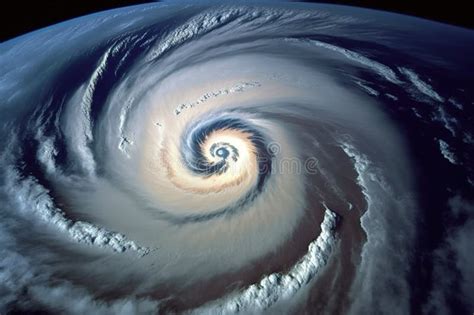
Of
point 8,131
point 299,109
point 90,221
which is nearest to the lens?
point 90,221

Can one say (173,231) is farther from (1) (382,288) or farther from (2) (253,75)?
(2) (253,75)

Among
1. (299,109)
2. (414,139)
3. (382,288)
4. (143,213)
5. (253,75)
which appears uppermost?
(253,75)

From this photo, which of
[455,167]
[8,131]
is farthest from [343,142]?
[8,131]

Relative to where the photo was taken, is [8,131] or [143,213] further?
[8,131]

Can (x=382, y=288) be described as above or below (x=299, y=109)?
below

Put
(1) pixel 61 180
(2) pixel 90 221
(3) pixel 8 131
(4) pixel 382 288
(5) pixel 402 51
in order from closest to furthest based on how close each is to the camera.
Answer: (4) pixel 382 288, (2) pixel 90 221, (1) pixel 61 180, (3) pixel 8 131, (5) pixel 402 51

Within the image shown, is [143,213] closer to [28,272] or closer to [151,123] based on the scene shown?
[28,272]
